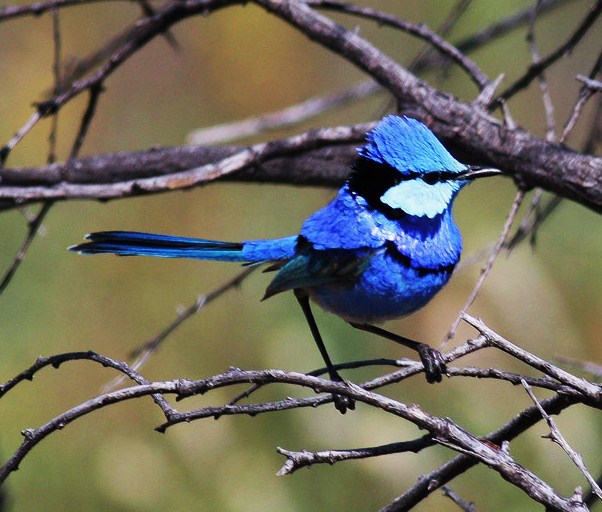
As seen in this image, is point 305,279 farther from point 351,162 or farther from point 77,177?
point 77,177

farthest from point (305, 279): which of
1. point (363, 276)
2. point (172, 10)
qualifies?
point (172, 10)

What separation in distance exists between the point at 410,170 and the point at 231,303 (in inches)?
72.5

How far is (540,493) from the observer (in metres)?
1.65

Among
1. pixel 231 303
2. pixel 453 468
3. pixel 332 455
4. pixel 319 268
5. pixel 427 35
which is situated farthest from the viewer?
pixel 231 303

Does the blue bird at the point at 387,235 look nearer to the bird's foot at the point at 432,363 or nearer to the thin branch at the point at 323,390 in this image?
the bird's foot at the point at 432,363

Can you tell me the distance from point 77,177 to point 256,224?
1.57 metres

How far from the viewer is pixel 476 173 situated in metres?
2.62

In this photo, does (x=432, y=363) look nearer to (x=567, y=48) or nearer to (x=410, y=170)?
(x=410, y=170)

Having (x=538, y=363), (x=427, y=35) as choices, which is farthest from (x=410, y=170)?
(x=538, y=363)

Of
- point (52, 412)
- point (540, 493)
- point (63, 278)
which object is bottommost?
point (540, 493)

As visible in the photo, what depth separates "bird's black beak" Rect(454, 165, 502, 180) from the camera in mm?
2594

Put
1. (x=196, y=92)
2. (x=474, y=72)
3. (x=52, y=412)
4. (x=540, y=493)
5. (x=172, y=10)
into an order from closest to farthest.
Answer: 1. (x=540, y=493)
2. (x=474, y=72)
3. (x=172, y=10)
4. (x=52, y=412)
5. (x=196, y=92)

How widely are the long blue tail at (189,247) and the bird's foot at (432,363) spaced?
0.62 meters

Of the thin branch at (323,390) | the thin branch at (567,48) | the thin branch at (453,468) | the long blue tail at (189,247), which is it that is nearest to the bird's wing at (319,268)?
the long blue tail at (189,247)
